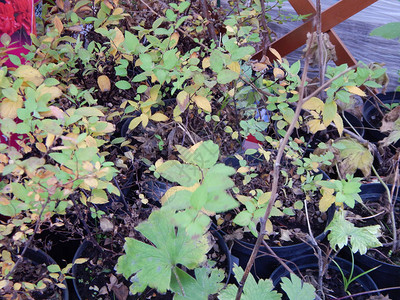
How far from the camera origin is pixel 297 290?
2.64ft

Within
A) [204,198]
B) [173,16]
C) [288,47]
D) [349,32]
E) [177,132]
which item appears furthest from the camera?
[349,32]

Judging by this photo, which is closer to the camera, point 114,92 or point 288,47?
point 114,92

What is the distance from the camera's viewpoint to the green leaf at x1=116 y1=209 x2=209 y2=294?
0.63m

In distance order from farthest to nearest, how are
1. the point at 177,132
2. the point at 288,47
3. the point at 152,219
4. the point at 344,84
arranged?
the point at 288,47 < the point at 177,132 < the point at 344,84 < the point at 152,219

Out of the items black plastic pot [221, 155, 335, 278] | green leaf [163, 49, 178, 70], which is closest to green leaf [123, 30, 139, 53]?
green leaf [163, 49, 178, 70]

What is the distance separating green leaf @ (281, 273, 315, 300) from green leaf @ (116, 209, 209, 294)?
0.25 meters

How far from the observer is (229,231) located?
1255 millimetres

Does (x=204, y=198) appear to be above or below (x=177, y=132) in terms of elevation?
above

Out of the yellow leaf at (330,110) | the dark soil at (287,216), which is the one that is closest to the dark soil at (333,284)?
the dark soil at (287,216)

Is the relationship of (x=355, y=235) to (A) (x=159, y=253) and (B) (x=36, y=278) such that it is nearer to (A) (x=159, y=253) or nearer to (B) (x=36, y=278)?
(A) (x=159, y=253)

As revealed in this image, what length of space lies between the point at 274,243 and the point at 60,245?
80cm

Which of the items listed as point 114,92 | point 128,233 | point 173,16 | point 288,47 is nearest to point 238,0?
point 288,47

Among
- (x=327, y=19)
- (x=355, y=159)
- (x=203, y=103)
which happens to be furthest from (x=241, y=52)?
(x=327, y=19)

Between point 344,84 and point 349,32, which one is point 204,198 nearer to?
point 344,84
